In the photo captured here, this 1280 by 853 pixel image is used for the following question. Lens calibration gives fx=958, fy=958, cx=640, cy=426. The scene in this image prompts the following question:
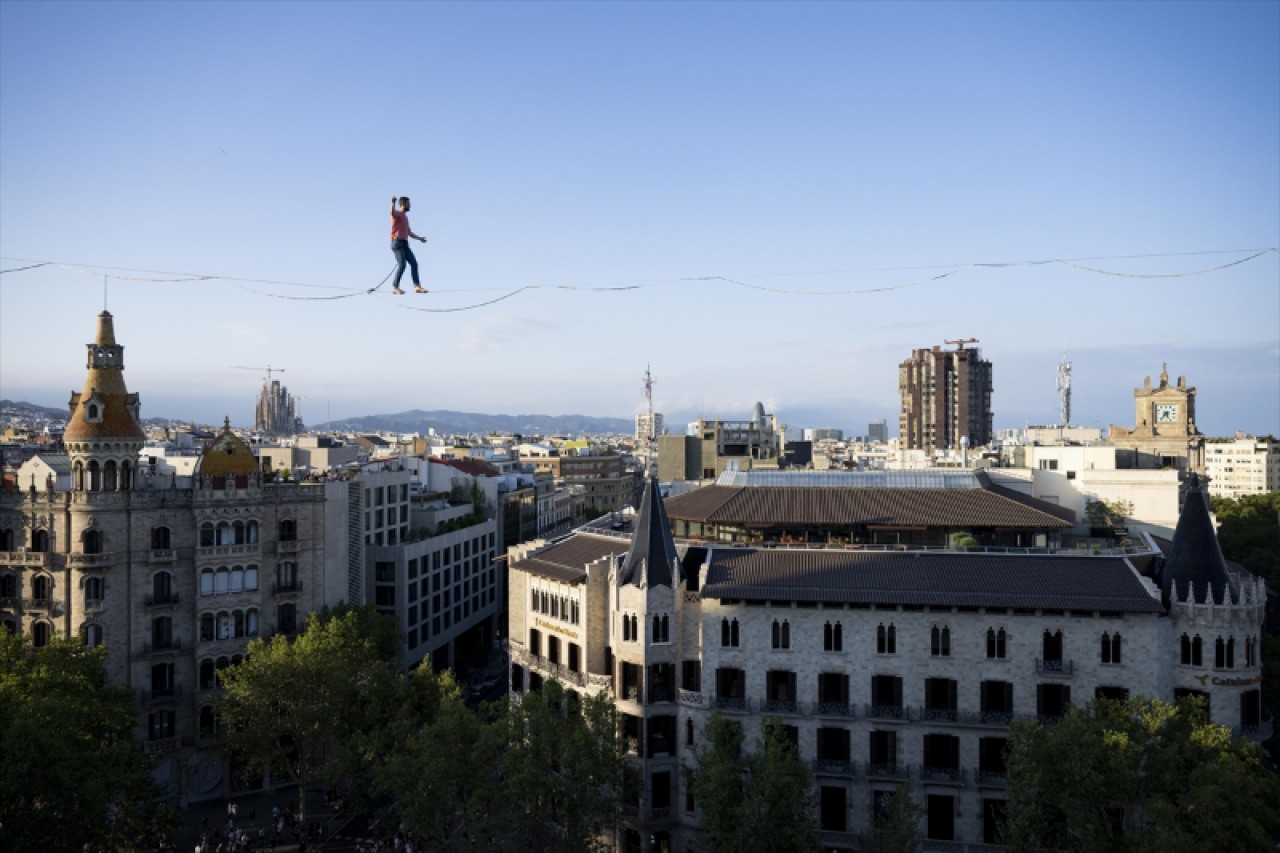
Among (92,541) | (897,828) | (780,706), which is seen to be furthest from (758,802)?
(92,541)

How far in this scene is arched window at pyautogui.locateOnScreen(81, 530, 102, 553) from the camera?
195ft

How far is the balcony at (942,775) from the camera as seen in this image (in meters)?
47.2

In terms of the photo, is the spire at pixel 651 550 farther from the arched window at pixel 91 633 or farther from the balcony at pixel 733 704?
the arched window at pixel 91 633

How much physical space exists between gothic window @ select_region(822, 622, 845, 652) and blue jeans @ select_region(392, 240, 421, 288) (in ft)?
97.9

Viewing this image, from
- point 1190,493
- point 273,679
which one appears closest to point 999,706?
point 1190,493

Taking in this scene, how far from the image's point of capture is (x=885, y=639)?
48.7 metres

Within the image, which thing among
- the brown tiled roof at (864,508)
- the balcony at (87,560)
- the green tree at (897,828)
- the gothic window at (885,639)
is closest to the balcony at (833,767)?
the gothic window at (885,639)

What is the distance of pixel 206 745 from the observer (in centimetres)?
6178

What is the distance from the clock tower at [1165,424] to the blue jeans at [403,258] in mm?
130619

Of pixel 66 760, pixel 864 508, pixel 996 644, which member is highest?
pixel 864 508

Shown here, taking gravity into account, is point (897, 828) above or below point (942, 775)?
above

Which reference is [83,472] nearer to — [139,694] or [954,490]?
[139,694]

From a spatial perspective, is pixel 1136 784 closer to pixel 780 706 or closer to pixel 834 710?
pixel 834 710

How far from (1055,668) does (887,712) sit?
27.4 ft
